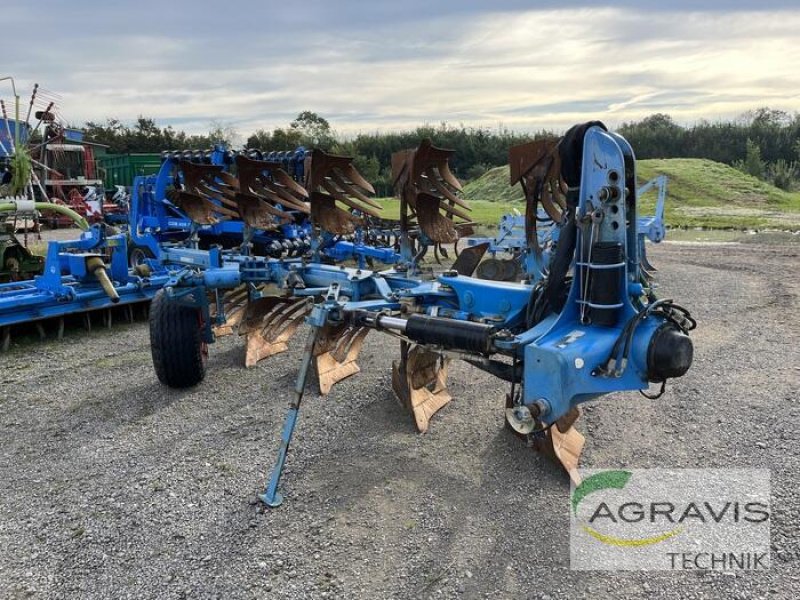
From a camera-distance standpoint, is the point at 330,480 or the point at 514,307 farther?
the point at 330,480

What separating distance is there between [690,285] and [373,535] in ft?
26.7

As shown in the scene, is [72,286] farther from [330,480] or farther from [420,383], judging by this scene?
[330,480]

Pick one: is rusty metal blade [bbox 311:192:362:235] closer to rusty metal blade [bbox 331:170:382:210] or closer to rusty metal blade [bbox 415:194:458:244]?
rusty metal blade [bbox 331:170:382:210]

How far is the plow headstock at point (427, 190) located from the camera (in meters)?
4.27

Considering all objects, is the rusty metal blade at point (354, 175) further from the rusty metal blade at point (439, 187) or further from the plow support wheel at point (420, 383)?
the plow support wheel at point (420, 383)

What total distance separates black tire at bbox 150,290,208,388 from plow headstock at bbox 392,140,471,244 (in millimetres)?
1729

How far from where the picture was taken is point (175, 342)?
4695 mm

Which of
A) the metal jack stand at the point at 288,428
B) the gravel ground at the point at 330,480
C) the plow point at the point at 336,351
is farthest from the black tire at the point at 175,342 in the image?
the metal jack stand at the point at 288,428

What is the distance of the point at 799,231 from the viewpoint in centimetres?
1772

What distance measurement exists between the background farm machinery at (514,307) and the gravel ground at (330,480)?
261 mm

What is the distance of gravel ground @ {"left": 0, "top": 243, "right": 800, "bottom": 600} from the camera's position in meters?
2.66

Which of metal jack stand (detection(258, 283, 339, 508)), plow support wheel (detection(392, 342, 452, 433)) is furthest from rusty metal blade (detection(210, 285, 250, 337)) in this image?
metal jack stand (detection(258, 283, 339, 508))

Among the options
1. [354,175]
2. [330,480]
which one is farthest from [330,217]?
[330,480]

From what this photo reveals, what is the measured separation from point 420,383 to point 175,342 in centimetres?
181
